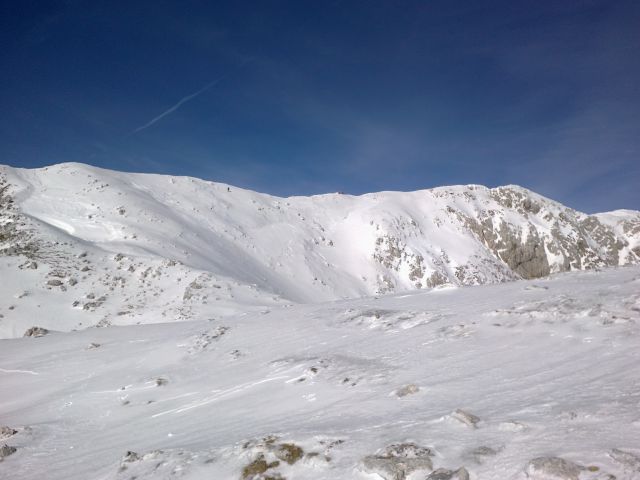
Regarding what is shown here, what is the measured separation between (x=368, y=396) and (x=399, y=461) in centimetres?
234

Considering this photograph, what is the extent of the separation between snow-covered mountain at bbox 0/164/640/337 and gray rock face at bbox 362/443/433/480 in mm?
19667

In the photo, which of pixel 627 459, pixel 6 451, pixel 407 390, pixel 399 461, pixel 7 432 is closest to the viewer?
pixel 627 459

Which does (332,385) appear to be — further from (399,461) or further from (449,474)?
(449,474)

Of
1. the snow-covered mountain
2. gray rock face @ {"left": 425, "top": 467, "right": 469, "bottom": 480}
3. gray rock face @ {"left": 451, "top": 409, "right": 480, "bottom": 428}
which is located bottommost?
gray rock face @ {"left": 425, "top": 467, "right": 469, "bottom": 480}

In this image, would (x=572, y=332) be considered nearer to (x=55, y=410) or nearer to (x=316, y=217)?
(x=55, y=410)

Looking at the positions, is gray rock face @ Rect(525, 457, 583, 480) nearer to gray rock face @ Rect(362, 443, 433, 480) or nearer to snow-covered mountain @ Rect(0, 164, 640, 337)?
gray rock face @ Rect(362, 443, 433, 480)

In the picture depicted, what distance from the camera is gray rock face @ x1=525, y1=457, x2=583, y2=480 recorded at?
3041mm

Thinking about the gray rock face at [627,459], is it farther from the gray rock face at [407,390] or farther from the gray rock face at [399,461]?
the gray rock face at [407,390]

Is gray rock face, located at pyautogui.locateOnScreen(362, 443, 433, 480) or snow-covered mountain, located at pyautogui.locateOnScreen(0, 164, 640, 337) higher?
snow-covered mountain, located at pyautogui.locateOnScreen(0, 164, 640, 337)

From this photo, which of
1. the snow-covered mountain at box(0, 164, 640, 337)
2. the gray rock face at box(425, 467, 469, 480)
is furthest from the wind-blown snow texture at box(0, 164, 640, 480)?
the snow-covered mountain at box(0, 164, 640, 337)

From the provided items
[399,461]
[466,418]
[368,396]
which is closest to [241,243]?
[368,396]

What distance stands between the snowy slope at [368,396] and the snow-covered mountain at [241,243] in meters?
12.8

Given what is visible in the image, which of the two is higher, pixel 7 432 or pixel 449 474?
pixel 7 432

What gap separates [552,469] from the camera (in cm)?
312
